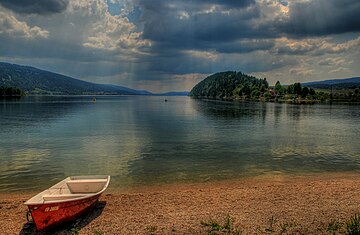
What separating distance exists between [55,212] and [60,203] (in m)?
0.55

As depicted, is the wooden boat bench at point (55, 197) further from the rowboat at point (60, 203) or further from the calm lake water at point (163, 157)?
the calm lake water at point (163, 157)

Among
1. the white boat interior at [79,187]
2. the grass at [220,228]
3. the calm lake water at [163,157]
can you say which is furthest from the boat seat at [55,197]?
the calm lake water at [163,157]

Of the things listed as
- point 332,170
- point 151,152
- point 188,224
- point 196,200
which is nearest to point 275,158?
point 332,170

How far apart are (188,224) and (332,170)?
2393cm

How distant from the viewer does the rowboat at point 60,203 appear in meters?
16.2

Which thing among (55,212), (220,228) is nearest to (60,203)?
(55,212)

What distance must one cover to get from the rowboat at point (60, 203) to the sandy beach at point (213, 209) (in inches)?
31.2

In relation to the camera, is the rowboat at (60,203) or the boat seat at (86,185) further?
the boat seat at (86,185)

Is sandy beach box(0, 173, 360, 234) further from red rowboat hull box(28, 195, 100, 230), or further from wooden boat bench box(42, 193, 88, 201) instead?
wooden boat bench box(42, 193, 88, 201)

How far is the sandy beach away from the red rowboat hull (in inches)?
27.0

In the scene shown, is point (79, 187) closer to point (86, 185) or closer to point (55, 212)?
point (86, 185)

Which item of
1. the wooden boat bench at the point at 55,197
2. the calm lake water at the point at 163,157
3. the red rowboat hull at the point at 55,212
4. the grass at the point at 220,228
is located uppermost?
the wooden boat bench at the point at 55,197

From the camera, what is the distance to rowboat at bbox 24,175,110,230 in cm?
1623

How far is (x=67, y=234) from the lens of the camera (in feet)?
54.4
